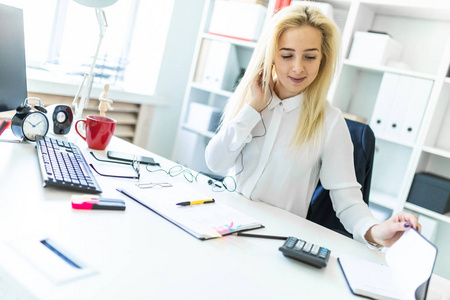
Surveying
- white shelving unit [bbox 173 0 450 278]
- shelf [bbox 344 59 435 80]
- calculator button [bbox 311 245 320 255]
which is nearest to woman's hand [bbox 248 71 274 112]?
calculator button [bbox 311 245 320 255]

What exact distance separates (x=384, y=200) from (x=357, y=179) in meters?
0.95

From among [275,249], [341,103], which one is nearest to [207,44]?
[341,103]

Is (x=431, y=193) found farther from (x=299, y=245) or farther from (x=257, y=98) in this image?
(x=299, y=245)

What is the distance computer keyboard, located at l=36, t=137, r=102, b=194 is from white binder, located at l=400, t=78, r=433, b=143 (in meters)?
1.74

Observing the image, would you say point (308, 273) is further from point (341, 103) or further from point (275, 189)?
point (341, 103)

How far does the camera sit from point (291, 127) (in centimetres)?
→ 141

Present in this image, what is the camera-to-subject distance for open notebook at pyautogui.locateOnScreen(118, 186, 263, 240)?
916mm

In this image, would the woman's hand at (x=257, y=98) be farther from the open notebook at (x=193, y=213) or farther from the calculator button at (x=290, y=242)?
the calculator button at (x=290, y=242)

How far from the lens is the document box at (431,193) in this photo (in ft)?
6.98

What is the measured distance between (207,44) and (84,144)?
167 cm

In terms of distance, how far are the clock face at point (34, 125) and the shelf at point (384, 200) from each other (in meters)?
1.78

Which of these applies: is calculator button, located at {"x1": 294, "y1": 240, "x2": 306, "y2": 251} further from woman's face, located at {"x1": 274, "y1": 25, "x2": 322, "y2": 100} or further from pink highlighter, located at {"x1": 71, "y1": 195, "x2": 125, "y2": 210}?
woman's face, located at {"x1": 274, "y1": 25, "x2": 322, "y2": 100}

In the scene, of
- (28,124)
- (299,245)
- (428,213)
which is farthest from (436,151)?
(28,124)

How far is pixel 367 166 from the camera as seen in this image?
1.53m
